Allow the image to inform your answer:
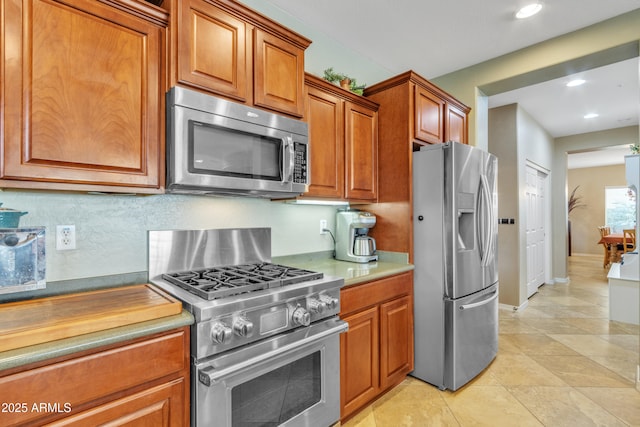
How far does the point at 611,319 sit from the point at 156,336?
483 centimetres

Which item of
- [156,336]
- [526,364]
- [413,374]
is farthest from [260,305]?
[526,364]

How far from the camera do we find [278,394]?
1479mm

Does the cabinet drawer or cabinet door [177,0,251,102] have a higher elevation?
cabinet door [177,0,251,102]

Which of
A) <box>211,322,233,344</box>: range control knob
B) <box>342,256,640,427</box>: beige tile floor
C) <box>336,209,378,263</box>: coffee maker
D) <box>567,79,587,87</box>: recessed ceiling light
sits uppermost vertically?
<box>567,79,587,87</box>: recessed ceiling light

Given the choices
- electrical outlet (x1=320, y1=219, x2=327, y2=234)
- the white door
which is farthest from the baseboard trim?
electrical outlet (x1=320, y1=219, x2=327, y2=234)

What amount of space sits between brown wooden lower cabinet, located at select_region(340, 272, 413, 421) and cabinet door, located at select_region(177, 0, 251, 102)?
1293 millimetres

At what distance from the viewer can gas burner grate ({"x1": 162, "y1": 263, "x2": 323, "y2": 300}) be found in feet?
4.57

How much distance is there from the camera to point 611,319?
3.74 m

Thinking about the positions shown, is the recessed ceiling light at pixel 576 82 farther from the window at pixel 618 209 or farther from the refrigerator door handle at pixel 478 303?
the window at pixel 618 209

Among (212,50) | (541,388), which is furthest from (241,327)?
(541,388)

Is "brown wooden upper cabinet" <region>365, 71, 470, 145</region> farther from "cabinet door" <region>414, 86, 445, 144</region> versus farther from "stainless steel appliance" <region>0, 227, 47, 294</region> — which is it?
"stainless steel appliance" <region>0, 227, 47, 294</region>

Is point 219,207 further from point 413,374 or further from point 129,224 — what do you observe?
point 413,374

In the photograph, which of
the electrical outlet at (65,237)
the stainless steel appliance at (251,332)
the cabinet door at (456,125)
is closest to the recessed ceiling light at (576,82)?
the cabinet door at (456,125)

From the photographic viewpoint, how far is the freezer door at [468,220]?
7.33 ft
